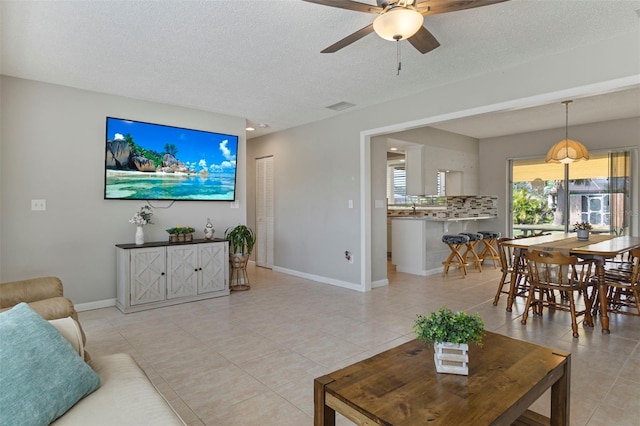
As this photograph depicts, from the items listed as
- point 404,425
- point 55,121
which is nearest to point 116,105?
point 55,121

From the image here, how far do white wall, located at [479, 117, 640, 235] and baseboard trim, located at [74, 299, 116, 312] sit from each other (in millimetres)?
7028

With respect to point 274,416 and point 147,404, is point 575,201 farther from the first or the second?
point 147,404

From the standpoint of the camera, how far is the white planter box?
1.52 meters

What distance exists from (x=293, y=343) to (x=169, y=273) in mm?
2006

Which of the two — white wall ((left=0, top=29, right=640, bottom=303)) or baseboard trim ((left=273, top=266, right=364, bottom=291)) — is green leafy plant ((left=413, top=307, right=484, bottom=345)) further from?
baseboard trim ((left=273, top=266, right=364, bottom=291))

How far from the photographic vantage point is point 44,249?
3.82m

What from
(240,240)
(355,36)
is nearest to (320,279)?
(240,240)

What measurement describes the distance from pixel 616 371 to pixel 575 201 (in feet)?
15.7

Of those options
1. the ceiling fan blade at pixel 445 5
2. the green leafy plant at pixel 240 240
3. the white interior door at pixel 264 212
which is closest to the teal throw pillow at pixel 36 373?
the ceiling fan blade at pixel 445 5

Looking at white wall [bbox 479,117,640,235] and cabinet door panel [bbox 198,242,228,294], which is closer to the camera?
cabinet door panel [bbox 198,242,228,294]

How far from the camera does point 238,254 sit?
503cm

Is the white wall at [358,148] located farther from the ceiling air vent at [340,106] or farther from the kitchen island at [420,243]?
the kitchen island at [420,243]

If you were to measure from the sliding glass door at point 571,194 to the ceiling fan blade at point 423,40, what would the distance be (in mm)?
5278

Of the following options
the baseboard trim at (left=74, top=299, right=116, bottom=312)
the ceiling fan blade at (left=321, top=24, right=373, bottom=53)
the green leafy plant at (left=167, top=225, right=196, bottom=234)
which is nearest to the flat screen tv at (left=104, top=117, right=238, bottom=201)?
the green leafy plant at (left=167, top=225, right=196, bottom=234)
